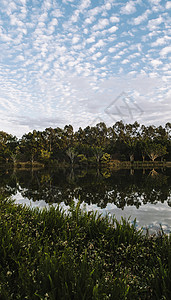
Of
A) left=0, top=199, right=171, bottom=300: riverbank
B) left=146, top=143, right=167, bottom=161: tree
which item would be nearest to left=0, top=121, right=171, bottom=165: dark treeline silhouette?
left=146, top=143, right=167, bottom=161: tree

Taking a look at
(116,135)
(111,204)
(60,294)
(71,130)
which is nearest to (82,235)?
(60,294)

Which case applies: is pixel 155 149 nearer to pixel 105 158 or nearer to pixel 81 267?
pixel 105 158

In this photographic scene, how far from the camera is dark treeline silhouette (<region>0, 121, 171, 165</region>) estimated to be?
57469mm

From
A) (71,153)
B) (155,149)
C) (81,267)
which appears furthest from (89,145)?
(81,267)

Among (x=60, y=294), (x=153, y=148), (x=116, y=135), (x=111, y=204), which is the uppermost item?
(x=116, y=135)

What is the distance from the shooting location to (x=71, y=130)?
242 ft

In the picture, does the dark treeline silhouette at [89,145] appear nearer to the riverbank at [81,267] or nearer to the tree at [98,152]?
the tree at [98,152]

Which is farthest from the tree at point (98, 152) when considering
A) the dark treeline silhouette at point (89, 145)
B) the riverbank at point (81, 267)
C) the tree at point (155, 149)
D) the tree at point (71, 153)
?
the riverbank at point (81, 267)

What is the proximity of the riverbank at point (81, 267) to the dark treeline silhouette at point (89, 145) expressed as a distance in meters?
52.9

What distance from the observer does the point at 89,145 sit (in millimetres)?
66375

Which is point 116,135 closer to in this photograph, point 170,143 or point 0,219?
point 170,143

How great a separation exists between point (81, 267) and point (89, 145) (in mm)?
63829

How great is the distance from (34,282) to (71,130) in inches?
2842

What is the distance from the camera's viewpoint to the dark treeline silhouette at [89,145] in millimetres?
57469
